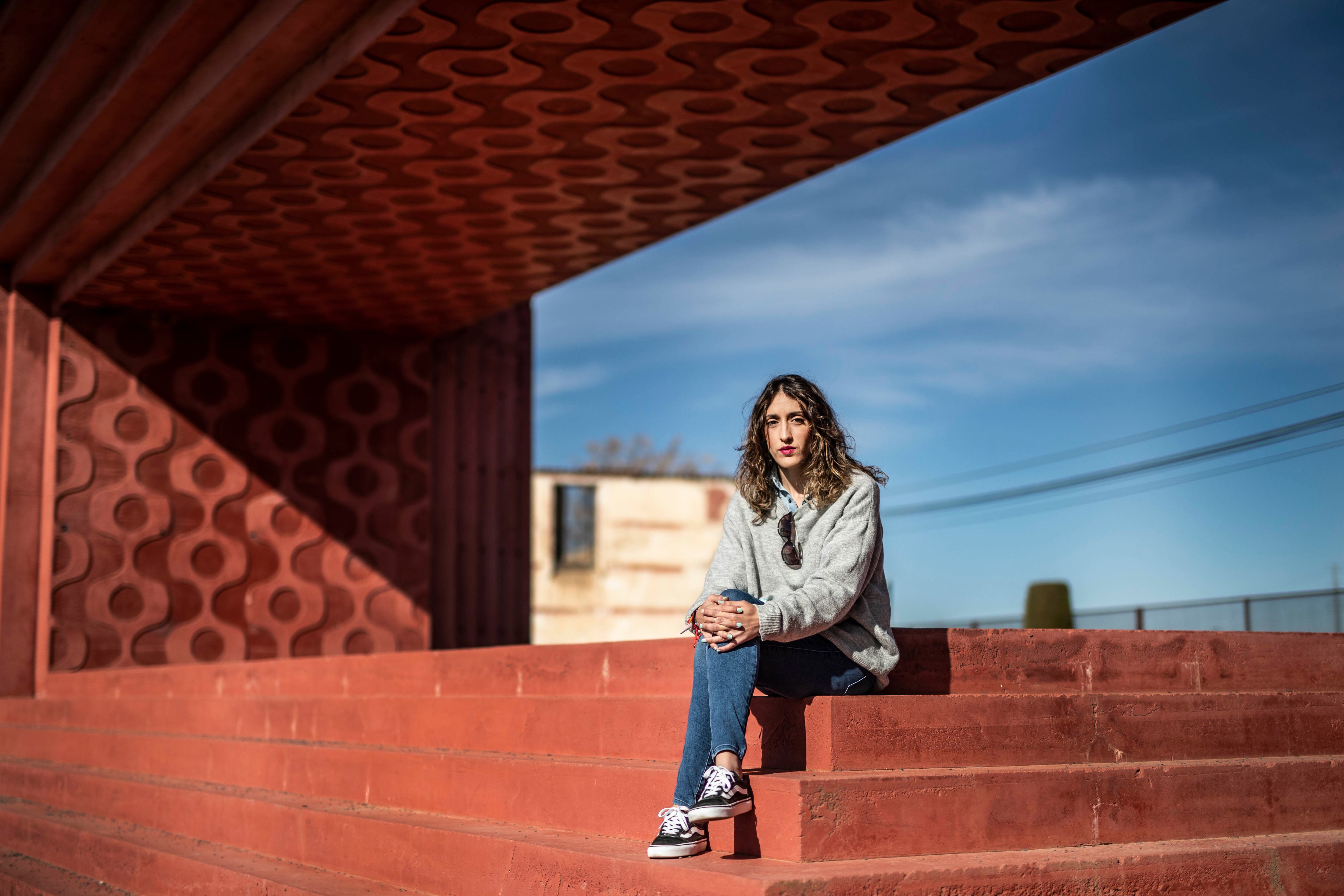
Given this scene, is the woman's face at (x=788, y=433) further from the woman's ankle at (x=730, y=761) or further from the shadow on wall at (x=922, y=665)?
the woman's ankle at (x=730, y=761)

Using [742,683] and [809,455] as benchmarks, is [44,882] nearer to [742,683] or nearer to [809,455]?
[742,683]

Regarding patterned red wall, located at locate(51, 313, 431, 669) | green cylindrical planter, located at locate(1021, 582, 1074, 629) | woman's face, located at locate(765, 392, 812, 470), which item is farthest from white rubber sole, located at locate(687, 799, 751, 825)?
green cylindrical planter, located at locate(1021, 582, 1074, 629)

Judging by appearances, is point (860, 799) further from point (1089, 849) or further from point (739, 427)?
point (739, 427)

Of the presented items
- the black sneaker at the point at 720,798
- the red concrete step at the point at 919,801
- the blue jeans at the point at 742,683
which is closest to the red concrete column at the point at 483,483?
the red concrete step at the point at 919,801

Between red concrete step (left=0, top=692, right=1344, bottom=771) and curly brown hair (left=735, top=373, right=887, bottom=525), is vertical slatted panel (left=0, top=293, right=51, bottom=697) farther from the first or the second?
curly brown hair (left=735, top=373, right=887, bottom=525)

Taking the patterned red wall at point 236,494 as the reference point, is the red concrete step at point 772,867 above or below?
below

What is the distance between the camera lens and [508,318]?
39.8ft

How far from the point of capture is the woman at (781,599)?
3.49m

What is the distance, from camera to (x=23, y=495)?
9883mm

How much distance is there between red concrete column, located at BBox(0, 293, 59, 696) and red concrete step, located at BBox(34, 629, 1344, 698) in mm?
5282

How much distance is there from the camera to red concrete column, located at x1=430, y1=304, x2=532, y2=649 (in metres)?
11.7

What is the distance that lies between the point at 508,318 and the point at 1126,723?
350 inches

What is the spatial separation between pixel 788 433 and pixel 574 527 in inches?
894

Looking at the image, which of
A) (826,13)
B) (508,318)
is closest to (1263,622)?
(508,318)
